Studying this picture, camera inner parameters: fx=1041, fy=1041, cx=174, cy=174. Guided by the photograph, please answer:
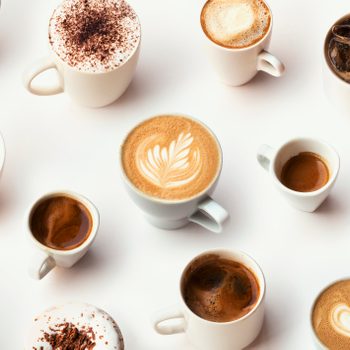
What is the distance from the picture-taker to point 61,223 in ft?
8.43

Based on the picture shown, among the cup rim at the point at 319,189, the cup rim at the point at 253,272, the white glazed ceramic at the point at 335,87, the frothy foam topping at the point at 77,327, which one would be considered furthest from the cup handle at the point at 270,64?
the frothy foam topping at the point at 77,327

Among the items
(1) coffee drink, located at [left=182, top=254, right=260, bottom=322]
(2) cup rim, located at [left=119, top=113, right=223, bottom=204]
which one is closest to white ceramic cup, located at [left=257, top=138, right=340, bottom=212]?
(2) cup rim, located at [left=119, top=113, right=223, bottom=204]

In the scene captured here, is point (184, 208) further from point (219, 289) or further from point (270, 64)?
point (270, 64)

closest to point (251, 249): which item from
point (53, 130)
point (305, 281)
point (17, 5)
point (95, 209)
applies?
point (305, 281)

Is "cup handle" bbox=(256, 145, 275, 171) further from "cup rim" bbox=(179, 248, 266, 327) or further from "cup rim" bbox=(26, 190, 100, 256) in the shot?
"cup rim" bbox=(26, 190, 100, 256)

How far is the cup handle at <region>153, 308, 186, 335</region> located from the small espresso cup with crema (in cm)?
67

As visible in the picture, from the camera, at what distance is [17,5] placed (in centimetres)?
303

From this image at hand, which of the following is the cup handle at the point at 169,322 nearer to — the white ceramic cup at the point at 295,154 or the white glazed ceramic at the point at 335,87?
the white ceramic cup at the point at 295,154

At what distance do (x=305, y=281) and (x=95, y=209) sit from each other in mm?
547

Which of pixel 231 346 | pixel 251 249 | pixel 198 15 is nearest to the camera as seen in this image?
pixel 231 346

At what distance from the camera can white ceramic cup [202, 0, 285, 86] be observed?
2744 mm

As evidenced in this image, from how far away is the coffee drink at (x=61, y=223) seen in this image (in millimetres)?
2553

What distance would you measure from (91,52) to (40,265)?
0.60 m

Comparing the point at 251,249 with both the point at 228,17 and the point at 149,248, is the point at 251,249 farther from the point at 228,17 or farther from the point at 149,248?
the point at 228,17
